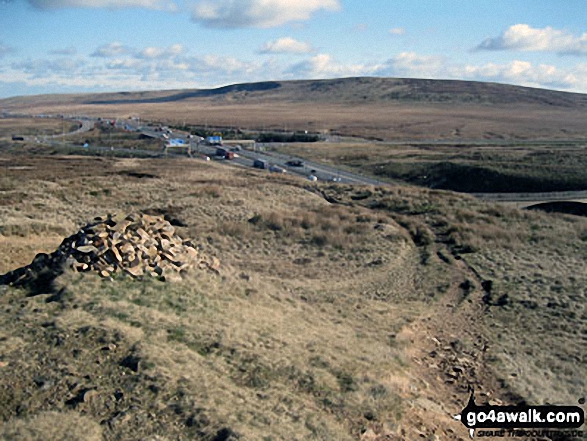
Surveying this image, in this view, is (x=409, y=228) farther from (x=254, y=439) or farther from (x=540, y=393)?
(x=254, y=439)

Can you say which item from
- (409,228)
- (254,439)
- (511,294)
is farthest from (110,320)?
(409,228)

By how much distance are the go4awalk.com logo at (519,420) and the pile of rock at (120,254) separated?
9.33 metres

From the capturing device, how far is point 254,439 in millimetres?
8688

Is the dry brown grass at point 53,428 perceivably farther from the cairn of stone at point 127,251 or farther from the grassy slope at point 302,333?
the cairn of stone at point 127,251

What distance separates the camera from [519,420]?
1115 cm

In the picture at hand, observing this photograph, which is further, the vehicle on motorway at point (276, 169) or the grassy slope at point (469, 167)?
the vehicle on motorway at point (276, 169)

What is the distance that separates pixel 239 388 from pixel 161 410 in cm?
170

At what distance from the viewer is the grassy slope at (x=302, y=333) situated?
9.65 m

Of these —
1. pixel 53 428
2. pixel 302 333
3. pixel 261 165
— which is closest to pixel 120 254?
pixel 302 333

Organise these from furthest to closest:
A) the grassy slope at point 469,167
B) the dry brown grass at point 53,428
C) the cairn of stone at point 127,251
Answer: the grassy slope at point 469,167 → the cairn of stone at point 127,251 → the dry brown grass at point 53,428

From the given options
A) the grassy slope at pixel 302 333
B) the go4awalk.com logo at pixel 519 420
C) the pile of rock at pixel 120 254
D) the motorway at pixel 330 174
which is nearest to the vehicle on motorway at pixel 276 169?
the motorway at pixel 330 174

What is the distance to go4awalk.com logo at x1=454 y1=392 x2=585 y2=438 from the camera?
10.8 meters

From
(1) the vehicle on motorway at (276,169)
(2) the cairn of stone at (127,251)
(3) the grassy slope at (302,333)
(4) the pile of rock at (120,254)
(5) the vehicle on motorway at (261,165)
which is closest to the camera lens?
(3) the grassy slope at (302,333)

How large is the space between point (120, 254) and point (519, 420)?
11524mm
